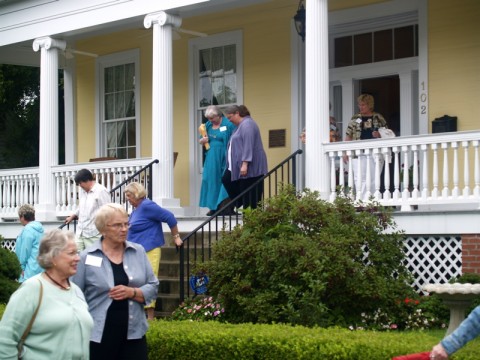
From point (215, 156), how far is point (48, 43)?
165 inches

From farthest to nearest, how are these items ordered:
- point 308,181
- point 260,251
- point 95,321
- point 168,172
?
point 168,172 < point 308,181 < point 260,251 < point 95,321

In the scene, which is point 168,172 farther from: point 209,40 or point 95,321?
point 95,321

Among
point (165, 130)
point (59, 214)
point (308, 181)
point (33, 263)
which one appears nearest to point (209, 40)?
point (165, 130)

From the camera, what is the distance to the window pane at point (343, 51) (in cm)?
1457

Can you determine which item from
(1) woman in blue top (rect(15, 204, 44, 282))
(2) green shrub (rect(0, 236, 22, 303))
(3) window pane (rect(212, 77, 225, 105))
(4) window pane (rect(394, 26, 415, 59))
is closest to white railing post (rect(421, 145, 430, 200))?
(4) window pane (rect(394, 26, 415, 59))

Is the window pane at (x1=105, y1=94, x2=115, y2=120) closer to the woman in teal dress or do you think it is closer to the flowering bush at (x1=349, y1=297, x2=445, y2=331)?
the woman in teal dress

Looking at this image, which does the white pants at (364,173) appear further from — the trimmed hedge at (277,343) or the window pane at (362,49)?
the trimmed hedge at (277,343)

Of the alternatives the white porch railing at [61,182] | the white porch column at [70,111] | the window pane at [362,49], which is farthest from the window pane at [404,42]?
the white porch column at [70,111]

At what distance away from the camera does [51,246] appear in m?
5.54

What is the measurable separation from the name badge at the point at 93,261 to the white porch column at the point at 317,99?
611 centimetres

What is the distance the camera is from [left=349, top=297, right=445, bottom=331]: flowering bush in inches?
382

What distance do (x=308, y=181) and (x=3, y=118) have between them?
1706 cm

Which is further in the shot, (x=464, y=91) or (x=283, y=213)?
(x=464, y=91)

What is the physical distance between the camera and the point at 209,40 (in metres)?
16.4
